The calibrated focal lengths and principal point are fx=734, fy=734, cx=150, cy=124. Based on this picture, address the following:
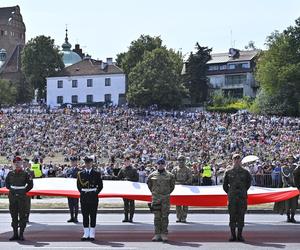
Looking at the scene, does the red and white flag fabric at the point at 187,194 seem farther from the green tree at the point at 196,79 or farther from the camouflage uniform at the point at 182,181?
the green tree at the point at 196,79

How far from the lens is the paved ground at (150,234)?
15812 mm

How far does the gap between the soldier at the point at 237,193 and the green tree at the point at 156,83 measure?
275 feet

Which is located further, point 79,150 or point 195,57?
point 195,57

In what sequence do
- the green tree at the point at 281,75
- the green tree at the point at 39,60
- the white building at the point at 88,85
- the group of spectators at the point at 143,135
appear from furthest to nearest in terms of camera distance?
the green tree at the point at 39,60
the white building at the point at 88,85
the green tree at the point at 281,75
the group of spectators at the point at 143,135

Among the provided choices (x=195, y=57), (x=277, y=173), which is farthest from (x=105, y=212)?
(x=195, y=57)

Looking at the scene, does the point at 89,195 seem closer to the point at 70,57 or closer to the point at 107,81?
the point at 107,81

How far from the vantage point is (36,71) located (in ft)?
394

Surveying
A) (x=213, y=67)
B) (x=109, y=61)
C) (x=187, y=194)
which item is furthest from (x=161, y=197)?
(x=213, y=67)

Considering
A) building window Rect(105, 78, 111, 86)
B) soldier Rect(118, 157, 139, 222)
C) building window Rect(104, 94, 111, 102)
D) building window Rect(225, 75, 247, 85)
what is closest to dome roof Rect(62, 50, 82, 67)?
building window Rect(104, 94, 111, 102)

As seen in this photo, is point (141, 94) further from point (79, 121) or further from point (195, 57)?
point (79, 121)

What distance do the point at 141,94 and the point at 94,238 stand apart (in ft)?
279

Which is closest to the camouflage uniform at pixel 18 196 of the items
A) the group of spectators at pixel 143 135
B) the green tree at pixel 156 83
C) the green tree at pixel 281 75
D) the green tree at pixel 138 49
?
the group of spectators at pixel 143 135

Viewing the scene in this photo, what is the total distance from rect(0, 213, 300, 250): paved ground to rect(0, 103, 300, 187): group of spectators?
29958 millimetres

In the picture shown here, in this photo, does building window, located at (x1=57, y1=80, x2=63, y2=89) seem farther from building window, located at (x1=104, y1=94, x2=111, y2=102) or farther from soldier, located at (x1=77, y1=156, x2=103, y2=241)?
soldier, located at (x1=77, y1=156, x2=103, y2=241)
